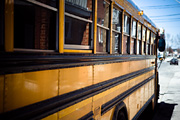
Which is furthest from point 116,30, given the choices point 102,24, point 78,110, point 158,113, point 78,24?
point 158,113

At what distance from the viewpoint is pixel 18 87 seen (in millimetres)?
1193

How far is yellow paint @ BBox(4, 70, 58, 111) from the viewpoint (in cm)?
114

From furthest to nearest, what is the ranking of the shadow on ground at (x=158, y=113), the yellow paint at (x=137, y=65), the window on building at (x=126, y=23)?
the shadow on ground at (x=158, y=113)
the yellow paint at (x=137, y=65)
the window on building at (x=126, y=23)

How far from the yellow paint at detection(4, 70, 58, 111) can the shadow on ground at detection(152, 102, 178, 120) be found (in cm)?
461

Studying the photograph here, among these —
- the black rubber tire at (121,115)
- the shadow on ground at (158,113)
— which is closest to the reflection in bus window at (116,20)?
the black rubber tire at (121,115)

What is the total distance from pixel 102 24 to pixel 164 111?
474 cm

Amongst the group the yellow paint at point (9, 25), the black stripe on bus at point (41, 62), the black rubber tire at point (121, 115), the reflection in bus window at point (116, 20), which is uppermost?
the reflection in bus window at point (116, 20)

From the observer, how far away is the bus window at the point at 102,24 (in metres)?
2.29

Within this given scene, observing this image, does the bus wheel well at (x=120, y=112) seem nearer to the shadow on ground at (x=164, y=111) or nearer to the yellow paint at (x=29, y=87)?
the yellow paint at (x=29, y=87)

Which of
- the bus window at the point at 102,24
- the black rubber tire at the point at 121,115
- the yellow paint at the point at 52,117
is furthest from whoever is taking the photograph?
the black rubber tire at the point at 121,115

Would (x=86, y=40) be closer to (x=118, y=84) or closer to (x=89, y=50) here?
(x=89, y=50)

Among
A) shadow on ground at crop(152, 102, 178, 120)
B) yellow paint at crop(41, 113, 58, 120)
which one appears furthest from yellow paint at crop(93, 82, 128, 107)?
shadow on ground at crop(152, 102, 178, 120)

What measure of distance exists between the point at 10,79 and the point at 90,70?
1.01 metres

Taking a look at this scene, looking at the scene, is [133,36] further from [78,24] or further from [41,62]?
[41,62]
